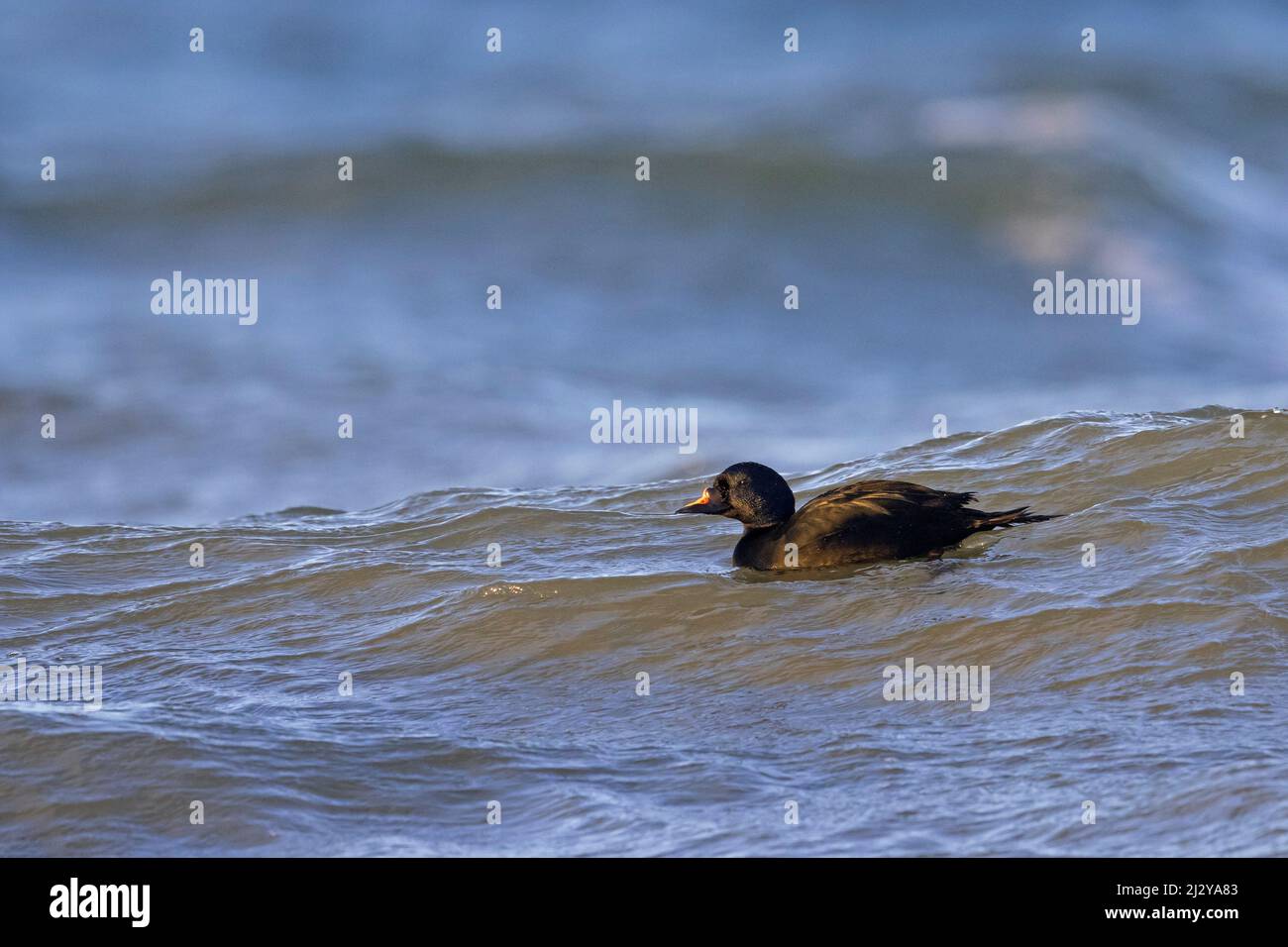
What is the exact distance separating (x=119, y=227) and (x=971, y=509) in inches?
425

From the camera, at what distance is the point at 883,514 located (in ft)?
26.3

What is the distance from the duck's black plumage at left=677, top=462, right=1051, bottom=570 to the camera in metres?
7.99

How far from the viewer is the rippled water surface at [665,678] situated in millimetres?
4973

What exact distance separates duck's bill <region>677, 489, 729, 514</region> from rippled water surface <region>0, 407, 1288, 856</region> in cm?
26

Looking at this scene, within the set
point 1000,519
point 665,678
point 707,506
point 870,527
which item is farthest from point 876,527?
point 665,678

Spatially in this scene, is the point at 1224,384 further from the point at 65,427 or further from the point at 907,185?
the point at 65,427

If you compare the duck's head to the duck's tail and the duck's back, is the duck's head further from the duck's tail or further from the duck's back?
the duck's tail

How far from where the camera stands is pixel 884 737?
562 cm

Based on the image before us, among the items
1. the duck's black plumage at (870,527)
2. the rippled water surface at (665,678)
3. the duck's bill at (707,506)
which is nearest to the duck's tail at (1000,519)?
the duck's black plumage at (870,527)

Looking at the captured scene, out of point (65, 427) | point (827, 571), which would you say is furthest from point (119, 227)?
point (827, 571)

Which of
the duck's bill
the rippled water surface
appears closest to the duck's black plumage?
the rippled water surface

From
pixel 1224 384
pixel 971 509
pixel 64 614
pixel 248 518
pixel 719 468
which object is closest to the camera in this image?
pixel 64 614

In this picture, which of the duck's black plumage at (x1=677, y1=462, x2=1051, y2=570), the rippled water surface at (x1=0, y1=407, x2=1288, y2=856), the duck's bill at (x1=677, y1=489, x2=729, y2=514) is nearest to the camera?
the rippled water surface at (x1=0, y1=407, x2=1288, y2=856)

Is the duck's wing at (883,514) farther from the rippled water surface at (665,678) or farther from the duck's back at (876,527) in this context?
the rippled water surface at (665,678)
